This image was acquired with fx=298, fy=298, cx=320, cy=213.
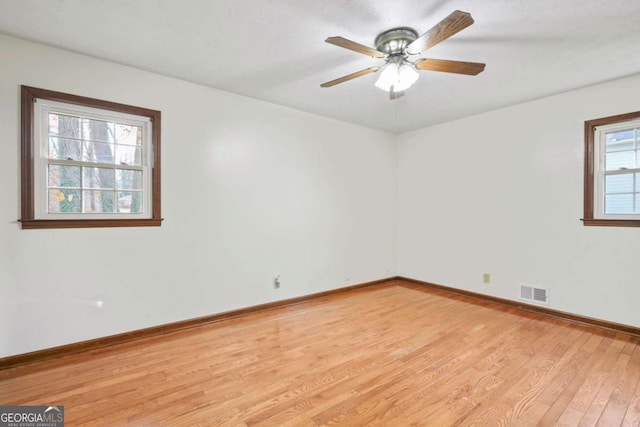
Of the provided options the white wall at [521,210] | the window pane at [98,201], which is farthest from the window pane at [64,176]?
the white wall at [521,210]

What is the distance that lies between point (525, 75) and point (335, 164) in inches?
93.8

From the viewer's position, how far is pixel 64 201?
2523 millimetres

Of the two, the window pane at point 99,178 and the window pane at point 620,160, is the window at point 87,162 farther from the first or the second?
the window pane at point 620,160

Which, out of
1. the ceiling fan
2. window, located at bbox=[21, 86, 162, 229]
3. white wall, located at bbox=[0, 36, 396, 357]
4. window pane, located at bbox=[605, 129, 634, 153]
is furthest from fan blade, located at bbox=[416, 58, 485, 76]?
window, located at bbox=[21, 86, 162, 229]

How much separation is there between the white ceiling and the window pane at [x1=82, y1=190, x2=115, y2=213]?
46.5 inches

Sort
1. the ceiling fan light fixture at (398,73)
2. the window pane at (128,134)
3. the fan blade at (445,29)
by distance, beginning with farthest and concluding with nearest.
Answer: the window pane at (128,134), the ceiling fan light fixture at (398,73), the fan blade at (445,29)

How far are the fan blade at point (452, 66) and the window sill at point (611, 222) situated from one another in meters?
2.30

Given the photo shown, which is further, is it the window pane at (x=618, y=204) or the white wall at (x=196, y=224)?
the window pane at (x=618, y=204)

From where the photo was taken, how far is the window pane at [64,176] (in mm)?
2467

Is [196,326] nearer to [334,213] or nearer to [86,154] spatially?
[86,154]

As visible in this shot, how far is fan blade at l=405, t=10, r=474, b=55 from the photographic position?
157cm

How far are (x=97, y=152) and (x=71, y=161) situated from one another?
0.21 m

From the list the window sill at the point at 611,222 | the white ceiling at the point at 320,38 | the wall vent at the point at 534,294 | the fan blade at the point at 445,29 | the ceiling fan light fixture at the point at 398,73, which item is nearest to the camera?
the fan blade at the point at 445,29

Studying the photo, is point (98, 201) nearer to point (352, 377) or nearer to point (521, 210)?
point (352, 377)
